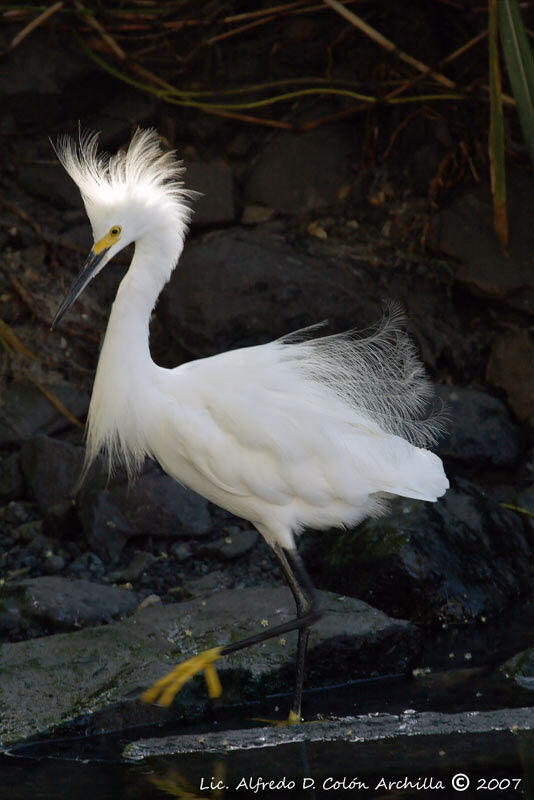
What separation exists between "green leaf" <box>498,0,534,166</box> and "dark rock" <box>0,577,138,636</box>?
8.37 ft

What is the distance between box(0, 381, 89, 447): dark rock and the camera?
19.4 ft

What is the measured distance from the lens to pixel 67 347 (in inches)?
249

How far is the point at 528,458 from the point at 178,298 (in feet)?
7.15

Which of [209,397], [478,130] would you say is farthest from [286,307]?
[209,397]

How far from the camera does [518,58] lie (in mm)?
3861

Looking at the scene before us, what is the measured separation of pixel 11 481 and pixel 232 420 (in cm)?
241

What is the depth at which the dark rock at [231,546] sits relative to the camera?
5184 millimetres

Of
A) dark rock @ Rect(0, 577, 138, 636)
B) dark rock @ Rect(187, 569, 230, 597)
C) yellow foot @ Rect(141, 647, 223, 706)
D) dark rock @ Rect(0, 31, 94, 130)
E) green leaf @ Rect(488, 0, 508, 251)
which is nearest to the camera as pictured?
yellow foot @ Rect(141, 647, 223, 706)

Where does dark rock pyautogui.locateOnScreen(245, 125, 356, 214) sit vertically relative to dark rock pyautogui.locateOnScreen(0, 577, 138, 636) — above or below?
above

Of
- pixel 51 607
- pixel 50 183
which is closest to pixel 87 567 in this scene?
pixel 51 607

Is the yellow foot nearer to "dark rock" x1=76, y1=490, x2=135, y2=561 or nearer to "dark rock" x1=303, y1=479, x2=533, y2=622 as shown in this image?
"dark rock" x1=303, y1=479, x2=533, y2=622

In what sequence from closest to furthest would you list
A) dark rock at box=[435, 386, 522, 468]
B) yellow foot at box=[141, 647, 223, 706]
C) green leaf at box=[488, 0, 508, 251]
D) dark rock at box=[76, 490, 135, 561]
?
yellow foot at box=[141, 647, 223, 706] → green leaf at box=[488, 0, 508, 251] → dark rock at box=[76, 490, 135, 561] → dark rock at box=[435, 386, 522, 468]

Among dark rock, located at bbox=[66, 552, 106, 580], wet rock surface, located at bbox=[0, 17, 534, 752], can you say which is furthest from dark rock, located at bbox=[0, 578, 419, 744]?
dark rock, located at bbox=[66, 552, 106, 580]

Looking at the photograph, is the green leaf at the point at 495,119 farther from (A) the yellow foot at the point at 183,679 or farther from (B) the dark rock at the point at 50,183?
(B) the dark rock at the point at 50,183
